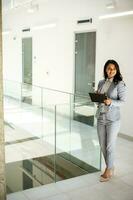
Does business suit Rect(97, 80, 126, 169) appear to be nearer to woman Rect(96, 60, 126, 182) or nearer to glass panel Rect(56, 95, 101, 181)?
woman Rect(96, 60, 126, 182)

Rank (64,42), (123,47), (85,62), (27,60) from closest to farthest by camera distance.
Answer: (123,47) < (85,62) < (64,42) < (27,60)

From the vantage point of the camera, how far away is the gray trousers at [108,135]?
416cm

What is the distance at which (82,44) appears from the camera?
7.83 meters

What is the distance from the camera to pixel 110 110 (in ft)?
13.5

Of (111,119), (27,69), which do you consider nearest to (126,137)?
(111,119)

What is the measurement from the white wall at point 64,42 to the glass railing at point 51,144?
3.75 feet

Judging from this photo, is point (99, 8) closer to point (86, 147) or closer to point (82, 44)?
point (82, 44)

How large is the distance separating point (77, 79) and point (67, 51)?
2.64 ft

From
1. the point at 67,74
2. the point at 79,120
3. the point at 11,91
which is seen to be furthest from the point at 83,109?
the point at 11,91

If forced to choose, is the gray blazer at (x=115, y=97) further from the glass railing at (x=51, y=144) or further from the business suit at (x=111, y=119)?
the glass railing at (x=51, y=144)

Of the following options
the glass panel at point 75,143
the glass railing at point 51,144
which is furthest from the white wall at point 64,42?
the glass railing at point 51,144

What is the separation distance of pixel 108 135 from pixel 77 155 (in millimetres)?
1199

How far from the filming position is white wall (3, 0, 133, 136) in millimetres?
6363

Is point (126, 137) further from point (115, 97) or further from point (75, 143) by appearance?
point (115, 97)
